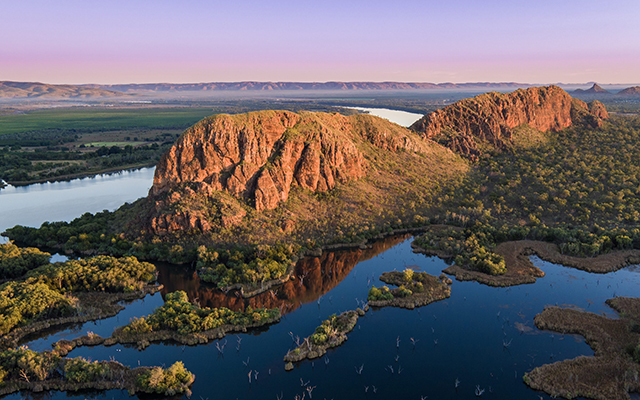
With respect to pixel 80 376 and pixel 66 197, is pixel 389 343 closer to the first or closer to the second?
pixel 80 376

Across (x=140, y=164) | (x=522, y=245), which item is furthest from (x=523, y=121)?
(x=140, y=164)

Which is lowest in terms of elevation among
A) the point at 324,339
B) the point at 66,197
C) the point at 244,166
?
the point at 324,339

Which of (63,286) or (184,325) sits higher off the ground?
(63,286)

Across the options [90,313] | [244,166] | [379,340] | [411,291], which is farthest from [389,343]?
[244,166]

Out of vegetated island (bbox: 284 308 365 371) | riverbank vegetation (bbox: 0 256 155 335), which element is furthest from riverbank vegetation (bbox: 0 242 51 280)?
vegetated island (bbox: 284 308 365 371)

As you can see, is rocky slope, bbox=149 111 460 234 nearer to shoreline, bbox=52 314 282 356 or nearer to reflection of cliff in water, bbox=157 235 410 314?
reflection of cliff in water, bbox=157 235 410 314

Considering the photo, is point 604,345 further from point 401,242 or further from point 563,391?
point 401,242

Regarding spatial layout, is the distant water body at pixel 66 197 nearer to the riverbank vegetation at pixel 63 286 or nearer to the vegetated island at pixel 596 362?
the riverbank vegetation at pixel 63 286
